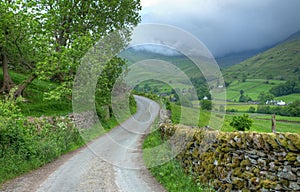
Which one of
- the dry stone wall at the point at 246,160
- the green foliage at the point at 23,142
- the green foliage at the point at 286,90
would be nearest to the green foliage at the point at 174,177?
the dry stone wall at the point at 246,160

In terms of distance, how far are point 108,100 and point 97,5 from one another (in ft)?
31.1

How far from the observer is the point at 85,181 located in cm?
1088

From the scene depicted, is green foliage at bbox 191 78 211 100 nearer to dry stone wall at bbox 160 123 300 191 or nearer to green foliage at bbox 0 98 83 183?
dry stone wall at bbox 160 123 300 191

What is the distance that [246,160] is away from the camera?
7.09m

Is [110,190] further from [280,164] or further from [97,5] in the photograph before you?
[97,5]

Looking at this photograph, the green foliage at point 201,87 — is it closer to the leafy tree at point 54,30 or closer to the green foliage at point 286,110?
the leafy tree at point 54,30

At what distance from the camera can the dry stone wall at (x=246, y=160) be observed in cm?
578

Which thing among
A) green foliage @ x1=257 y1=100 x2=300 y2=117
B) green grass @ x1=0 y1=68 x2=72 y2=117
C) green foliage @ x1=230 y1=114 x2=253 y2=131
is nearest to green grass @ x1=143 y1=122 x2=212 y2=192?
green grass @ x1=0 y1=68 x2=72 y2=117

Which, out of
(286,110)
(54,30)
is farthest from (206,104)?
(286,110)

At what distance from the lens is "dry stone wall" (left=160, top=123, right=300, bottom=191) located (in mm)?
5777

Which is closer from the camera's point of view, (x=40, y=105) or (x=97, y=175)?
(x=97, y=175)

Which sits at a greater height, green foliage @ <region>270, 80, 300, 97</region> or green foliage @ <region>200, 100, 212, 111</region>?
green foliage @ <region>270, 80, 300, 97</region>

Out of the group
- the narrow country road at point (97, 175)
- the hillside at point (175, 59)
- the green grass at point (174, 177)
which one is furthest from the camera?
the hillside at point (175, 59)

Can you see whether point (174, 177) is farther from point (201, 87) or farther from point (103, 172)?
point (201, 87)
